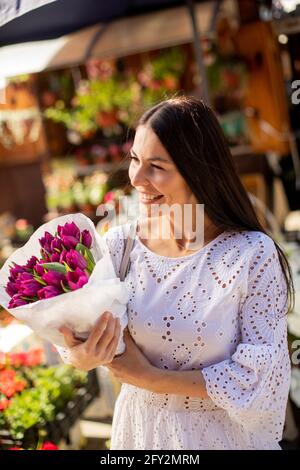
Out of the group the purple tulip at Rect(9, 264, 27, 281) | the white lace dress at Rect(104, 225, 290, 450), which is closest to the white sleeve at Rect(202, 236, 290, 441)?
the white lace dress at Rect(104, 225, 290, 450)

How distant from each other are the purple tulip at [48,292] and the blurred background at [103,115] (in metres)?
1.51

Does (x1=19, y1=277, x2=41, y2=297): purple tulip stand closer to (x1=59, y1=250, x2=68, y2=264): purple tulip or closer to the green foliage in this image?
(x1=59, y1=250, x2=68, y2=264): purple tulip

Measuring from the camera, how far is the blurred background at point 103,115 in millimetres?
3125

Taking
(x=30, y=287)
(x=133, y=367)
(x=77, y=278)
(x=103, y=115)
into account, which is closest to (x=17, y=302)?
(x=30, y=287)

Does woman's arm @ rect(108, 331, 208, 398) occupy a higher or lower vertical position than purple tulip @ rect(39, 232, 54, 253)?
lower

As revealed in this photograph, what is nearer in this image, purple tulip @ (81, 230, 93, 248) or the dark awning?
purple tulip @ (81, 230, 93, 248)

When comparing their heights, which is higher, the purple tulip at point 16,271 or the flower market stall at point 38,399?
the purple tulip at point 16,271

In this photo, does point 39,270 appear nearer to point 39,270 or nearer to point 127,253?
point 39,270

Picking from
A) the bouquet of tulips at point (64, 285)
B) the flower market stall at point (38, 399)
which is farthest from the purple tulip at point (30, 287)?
the flower market stall at point (38, 399)

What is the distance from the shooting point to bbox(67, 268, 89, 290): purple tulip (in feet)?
4.18

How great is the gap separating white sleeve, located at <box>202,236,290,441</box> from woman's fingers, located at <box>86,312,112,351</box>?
30 centimetres

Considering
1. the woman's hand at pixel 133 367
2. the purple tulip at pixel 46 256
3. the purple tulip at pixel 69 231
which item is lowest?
the woman's hand at pixel 133 367

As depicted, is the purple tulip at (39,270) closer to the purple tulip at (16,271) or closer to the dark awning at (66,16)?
the purple tulip at (16,271)
